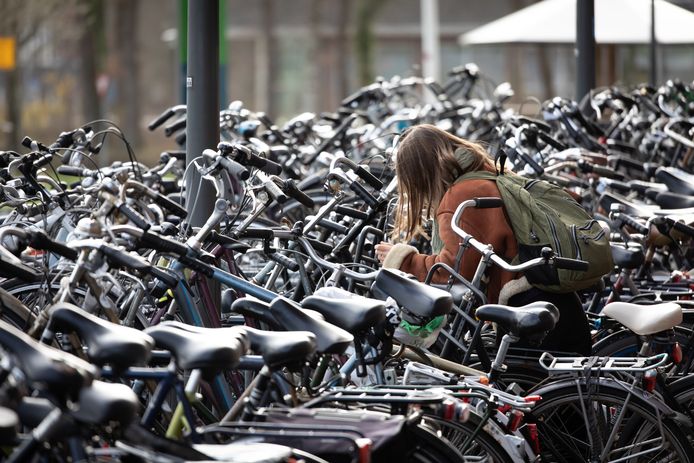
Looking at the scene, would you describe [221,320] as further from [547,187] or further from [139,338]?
[139,338]

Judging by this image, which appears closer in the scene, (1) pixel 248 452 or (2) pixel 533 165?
(1) pixel 248 452

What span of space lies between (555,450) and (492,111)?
296 inches

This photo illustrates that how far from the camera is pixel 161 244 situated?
4254 millimetres

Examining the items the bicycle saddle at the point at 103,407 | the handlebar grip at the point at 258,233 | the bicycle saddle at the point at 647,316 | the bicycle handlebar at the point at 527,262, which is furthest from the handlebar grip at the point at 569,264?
the bicycle saddle at the point at 103,407

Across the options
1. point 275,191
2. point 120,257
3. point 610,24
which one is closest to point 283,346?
point 120,257

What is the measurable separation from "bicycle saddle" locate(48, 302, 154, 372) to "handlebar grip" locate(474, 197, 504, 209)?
2.02 meters

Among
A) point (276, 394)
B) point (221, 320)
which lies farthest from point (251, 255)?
point (276, 394)

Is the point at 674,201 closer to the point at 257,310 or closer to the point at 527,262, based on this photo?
the point at 527,262

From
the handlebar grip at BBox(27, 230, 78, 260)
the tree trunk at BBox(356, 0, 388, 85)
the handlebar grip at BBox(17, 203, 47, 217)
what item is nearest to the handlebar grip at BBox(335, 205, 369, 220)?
the handlebar grip at BBox(17, 203, 47, 217)

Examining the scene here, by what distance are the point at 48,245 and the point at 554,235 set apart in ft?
6.63

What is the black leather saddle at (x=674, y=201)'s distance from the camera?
721 centimetres

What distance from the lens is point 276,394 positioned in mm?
3668

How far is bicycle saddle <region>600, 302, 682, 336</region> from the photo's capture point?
4.39 meters

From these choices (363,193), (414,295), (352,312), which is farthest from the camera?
(363,193)
